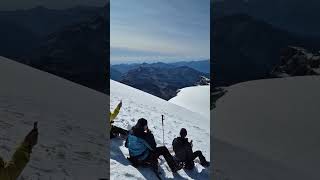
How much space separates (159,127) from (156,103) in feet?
9.96

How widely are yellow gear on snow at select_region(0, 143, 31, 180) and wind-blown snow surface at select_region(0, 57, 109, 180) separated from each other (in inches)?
30.1

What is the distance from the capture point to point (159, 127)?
20.8 feet

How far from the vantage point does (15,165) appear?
293 centimetres

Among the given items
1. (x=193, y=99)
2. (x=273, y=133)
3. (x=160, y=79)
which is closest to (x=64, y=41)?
(x=273, y=133)

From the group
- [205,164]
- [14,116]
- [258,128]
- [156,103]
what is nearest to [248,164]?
[258,128]

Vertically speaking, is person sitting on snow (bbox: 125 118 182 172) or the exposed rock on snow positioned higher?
the exposed rock on snow

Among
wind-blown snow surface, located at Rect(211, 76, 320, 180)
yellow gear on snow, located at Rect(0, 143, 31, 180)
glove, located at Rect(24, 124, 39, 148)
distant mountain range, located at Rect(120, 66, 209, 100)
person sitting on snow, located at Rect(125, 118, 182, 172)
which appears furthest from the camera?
distant mountain range, located at Rect(120, 66, 209, 100)

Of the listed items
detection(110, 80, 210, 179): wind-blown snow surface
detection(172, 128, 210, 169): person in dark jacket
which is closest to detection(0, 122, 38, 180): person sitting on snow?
detection(110, 80, 210, 179): wind-blown snow surface

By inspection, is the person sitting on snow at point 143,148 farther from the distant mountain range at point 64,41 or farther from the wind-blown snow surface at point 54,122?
the distant mountain range at point 64,41

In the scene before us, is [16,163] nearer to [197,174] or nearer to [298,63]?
[197,174]

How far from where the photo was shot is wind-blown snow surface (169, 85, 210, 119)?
1097cm

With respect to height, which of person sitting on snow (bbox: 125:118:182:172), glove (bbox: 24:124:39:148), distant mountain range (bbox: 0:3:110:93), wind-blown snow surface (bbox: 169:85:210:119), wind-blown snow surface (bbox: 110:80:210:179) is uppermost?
distant mountain range (bbox: 0:3:110:93)

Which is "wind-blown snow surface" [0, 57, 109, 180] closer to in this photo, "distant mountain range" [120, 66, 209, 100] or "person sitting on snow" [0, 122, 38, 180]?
"person sitting on snow" [0, 122, 38, 180]

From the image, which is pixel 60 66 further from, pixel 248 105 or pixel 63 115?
pixel 248 105
